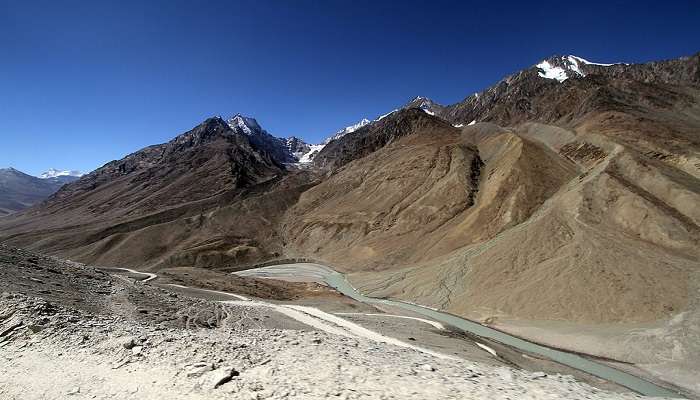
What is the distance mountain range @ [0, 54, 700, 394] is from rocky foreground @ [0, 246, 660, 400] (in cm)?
2735

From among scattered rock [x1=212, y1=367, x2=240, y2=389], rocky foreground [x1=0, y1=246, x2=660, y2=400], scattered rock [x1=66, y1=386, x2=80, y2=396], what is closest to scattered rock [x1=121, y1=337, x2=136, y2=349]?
rocky foreground [x1=0, y1=246, x2=660, y2=400]

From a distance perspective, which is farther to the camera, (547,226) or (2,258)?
(547,226)

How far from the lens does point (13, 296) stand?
1630 centimetres

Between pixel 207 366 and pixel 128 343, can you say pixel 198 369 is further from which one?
pixel 128 343

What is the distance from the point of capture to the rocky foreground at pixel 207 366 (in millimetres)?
10281

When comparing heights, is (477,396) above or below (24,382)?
above

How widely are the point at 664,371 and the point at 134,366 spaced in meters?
33.1

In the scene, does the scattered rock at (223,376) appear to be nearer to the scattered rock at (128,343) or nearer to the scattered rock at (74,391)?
→ the scattered rock at (74,391)

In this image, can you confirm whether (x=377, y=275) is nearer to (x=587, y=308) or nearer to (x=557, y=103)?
(x=587, y=308)

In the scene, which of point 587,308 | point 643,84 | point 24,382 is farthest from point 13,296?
point 643,84

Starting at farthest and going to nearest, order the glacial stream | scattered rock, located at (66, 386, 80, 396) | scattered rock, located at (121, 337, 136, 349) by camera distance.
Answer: the glacial stream
scattered rock, located at (121, 337, 136, 349)
scattered rock, located at (66, 386, 80, 396)

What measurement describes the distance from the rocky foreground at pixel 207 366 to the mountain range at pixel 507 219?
27.3m

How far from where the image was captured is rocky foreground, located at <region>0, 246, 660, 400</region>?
33.7 ft

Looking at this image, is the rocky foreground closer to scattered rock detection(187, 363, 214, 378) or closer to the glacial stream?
scattered rock detection(187, 363, 214, 378)
